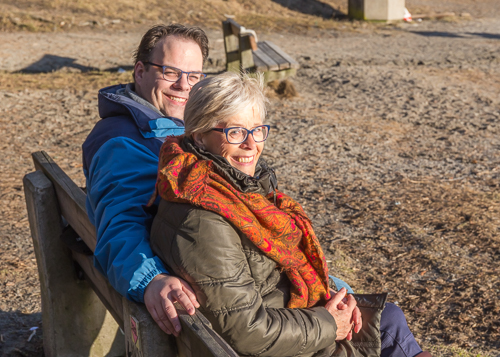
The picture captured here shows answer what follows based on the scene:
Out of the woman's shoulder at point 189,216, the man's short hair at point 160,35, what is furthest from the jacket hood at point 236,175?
the man's short hair at point 160,35

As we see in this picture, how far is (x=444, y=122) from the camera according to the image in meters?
7.13

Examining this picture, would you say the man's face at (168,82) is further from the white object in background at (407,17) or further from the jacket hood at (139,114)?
the white object in background at (407,17)

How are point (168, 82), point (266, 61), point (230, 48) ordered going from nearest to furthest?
point (168, 82) → point (266, 61) → point (230, 48)

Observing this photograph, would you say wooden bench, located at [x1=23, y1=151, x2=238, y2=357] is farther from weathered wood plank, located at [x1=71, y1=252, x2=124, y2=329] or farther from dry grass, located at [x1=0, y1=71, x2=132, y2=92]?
dry grass, located at [x1=0, y1=71, x2=132, y2=92]

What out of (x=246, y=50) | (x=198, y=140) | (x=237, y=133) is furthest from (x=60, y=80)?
(x=237, y=133)

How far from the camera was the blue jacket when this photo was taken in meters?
1.93

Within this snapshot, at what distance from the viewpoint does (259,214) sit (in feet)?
6.45

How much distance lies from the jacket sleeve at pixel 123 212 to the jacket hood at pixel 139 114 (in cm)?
11

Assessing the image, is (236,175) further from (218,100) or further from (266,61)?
(266,61)

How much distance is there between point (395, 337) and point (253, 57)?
685 cm

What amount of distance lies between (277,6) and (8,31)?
8.01 metres

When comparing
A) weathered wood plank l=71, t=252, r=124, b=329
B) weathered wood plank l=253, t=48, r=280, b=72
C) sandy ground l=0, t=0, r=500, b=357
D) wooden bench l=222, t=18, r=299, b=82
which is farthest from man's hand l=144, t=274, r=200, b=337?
weathered wood plank l=253, t=48, r=280, b=72

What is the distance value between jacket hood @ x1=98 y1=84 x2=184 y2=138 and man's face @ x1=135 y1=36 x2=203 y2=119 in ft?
0.48

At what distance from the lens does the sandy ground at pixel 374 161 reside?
3.67 meters
